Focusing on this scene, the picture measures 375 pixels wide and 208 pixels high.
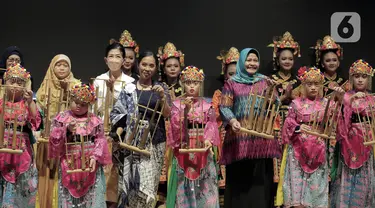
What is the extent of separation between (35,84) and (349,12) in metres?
3.40

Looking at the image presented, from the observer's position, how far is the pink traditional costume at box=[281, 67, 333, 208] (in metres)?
6.37

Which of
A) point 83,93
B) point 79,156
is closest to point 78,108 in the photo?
point 83,93

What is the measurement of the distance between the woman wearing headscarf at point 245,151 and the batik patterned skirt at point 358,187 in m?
0.60

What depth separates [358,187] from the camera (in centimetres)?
643

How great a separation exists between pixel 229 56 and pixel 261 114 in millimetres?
1701

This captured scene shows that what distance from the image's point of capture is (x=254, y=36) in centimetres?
809

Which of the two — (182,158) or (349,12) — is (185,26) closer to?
(349,12)

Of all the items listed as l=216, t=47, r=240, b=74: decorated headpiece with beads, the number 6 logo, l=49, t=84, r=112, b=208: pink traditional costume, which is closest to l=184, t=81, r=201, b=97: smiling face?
l=49, t=84, r=112, b=208: pink traditional costume

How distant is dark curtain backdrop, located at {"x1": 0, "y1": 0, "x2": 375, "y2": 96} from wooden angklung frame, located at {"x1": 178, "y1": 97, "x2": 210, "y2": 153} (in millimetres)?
1918

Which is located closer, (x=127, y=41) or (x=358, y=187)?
(x=358, y=187)

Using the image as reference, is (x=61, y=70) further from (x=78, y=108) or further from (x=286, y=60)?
(x=286, y=60)

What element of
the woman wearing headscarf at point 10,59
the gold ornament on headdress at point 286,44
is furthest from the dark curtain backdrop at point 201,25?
the woman wearing headscarf at point 10,59

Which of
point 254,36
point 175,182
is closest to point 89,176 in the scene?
point 175,182

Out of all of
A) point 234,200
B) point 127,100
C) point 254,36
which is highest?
point 254,36
